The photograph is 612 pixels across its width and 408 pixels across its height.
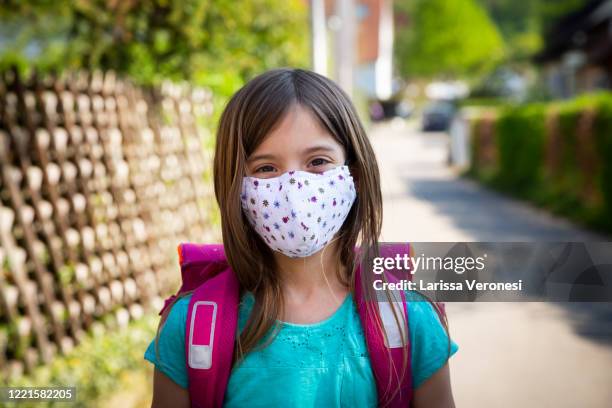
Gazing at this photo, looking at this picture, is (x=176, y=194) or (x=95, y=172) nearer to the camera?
(x=95, y=172)

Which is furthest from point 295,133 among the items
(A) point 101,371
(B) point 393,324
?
(A) point 101,371

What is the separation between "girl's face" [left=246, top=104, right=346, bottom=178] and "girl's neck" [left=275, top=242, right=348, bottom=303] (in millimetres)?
231

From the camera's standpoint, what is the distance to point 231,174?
1.95 metres

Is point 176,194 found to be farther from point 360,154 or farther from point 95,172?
point 360,154

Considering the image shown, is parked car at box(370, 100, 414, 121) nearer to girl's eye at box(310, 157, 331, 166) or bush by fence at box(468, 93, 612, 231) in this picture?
bush by fence at box(468, 93, 612, 231)

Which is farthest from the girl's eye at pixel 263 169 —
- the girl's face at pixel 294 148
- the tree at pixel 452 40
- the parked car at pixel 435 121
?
the tree at pixel 452 40

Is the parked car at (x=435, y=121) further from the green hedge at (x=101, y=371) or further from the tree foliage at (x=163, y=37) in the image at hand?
the green hedge at (x=101, y=371)

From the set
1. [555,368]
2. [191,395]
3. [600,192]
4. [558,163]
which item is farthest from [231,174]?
[558,163]

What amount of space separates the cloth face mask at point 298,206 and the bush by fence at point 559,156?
8.43 metres

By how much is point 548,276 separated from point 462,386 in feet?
9.11

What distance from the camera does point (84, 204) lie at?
539cm

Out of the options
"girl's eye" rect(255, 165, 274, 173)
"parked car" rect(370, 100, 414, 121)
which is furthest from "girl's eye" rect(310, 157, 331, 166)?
"parked car" rect(370, 100, 414, 121)

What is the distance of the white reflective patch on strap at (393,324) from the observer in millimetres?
1808

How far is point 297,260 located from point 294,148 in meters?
0.29
